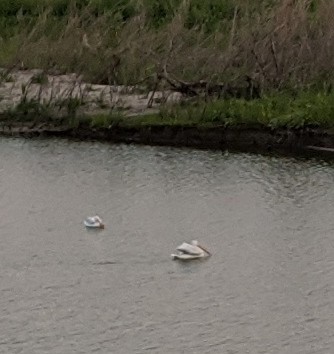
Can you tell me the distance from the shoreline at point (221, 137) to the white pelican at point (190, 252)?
5820 mm

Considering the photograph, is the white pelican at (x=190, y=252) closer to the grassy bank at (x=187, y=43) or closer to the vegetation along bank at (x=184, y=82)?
the vegetation along bank at (x=184, y=82)

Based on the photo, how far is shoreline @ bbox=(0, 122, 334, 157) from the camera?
20.9 meters

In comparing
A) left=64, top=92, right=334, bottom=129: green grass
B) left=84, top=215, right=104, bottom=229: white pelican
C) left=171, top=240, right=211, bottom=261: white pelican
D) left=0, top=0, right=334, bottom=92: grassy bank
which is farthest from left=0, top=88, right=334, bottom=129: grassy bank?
left=171, top=240, right=211, bottom=261: white pelican

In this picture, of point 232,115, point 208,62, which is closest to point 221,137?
point 232,115

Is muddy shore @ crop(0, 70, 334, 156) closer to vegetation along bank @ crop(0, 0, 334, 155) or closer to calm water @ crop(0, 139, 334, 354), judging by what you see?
vegetation along bank @ crop(0, 0, 334, 155)

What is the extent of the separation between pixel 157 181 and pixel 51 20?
7549mm

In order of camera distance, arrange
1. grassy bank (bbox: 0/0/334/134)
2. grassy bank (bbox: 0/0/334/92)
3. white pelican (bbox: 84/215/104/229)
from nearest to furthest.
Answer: white pelican (bbox: 84/215/104/229), grassy bank (bbox: 0/0/334/134), grassy bank (bbox: 0/0/334/92)

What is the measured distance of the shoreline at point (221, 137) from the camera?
2091 cm

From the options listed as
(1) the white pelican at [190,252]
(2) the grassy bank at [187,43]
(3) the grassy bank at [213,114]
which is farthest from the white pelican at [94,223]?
(2) the grassy bank at [187,43]

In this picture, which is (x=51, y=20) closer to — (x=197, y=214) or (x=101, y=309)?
(x=197, y=214)

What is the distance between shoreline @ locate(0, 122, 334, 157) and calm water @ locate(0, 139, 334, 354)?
1.88 feet

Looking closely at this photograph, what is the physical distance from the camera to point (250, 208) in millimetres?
17328

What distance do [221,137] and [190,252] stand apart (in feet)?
20.8

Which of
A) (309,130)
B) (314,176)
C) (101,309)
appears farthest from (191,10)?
(101,309)
